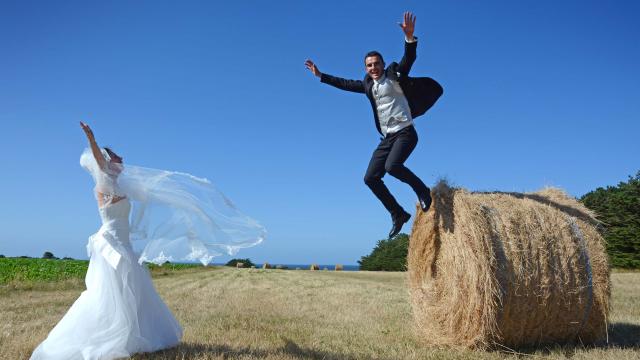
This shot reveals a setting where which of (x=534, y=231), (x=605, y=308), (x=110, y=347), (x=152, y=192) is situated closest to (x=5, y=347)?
(x=110, y=347)

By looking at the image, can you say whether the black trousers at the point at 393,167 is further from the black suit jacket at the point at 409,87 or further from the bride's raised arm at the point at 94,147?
the bride's raised arm at the point at 94,147

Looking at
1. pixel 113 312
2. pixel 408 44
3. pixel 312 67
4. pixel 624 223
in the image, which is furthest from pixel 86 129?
pixel 624 223

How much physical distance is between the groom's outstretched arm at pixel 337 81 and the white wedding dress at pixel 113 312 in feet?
9.27

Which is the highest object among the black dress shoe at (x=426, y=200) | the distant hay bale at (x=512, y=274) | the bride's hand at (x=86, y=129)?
the bride's hand at (x=86, y=129)

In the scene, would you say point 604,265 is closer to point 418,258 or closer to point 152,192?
point 418,258

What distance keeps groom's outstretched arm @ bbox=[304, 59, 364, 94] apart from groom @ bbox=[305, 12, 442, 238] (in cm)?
1

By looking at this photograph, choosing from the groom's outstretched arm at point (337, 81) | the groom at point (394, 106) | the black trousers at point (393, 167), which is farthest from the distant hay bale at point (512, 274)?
the groom's outstretched arm at point (337, 81)

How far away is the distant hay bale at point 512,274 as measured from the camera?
5750 mm

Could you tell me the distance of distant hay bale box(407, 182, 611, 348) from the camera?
5.75m

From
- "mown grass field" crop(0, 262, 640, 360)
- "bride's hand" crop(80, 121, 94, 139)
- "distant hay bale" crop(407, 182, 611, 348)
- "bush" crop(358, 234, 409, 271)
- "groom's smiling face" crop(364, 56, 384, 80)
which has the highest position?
"bush" crop(358, 234, 409, 271)

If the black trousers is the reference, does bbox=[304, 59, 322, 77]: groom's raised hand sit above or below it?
above

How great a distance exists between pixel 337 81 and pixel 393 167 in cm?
136

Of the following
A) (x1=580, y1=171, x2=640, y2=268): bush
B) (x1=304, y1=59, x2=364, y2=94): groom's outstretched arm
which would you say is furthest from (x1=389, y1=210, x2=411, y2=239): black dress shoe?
(x1=580, y1=171, x2=640, y2=268): bush

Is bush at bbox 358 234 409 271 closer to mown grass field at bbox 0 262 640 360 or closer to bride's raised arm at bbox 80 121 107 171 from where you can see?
mown grass field at bbox 0 262 640 360
